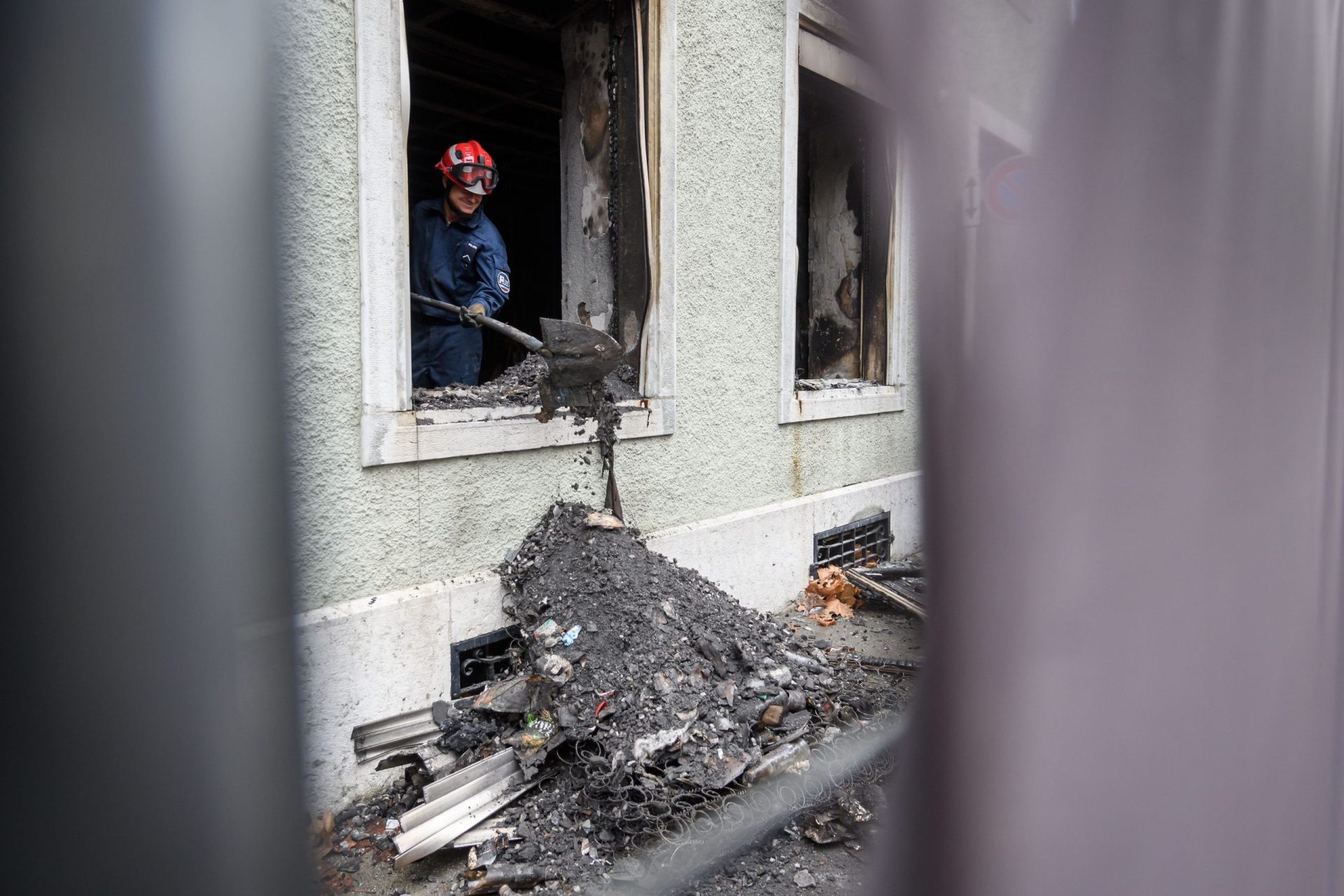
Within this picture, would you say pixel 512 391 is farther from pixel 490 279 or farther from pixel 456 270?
pixel 456 270

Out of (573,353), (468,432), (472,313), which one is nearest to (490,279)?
(472,313)

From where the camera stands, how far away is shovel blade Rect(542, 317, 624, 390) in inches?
140

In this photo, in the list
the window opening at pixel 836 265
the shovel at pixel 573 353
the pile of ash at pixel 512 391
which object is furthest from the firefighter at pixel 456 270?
the window opening at pixel 836 265

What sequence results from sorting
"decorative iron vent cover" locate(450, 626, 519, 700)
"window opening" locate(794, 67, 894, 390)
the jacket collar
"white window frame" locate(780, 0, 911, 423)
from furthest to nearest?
"window opening" locate(794, 67, 894, 390) < "white window frame" locate(780, 0, 911, 423) < the jacket collar < "decorative iron vent cover" locate(450, 626, 519, 700)

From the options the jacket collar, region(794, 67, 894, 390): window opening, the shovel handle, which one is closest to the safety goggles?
the jacket collar

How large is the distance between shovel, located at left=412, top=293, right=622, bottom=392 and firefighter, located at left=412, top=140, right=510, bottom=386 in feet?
1.58

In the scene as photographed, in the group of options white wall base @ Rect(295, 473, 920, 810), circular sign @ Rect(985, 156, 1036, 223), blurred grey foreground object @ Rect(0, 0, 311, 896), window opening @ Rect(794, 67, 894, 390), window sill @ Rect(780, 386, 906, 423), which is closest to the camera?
blurred grey foreground object @ Rect(0, 0, 311, 896)

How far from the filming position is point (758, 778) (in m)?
2.98

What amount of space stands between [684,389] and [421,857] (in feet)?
8.96

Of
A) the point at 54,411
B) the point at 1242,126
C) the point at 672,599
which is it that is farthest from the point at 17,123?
the point at 672,599

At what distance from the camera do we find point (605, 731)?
296 centimetres

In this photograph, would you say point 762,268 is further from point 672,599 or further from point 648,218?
point 672,599

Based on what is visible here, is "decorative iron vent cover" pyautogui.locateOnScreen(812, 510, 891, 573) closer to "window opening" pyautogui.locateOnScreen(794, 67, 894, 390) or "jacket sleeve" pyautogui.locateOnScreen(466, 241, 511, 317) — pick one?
"window opening" pyautogui.locateOnScreen(794, 67, 894, 390)

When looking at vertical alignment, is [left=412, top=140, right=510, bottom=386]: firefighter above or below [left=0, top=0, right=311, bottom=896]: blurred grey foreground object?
above
